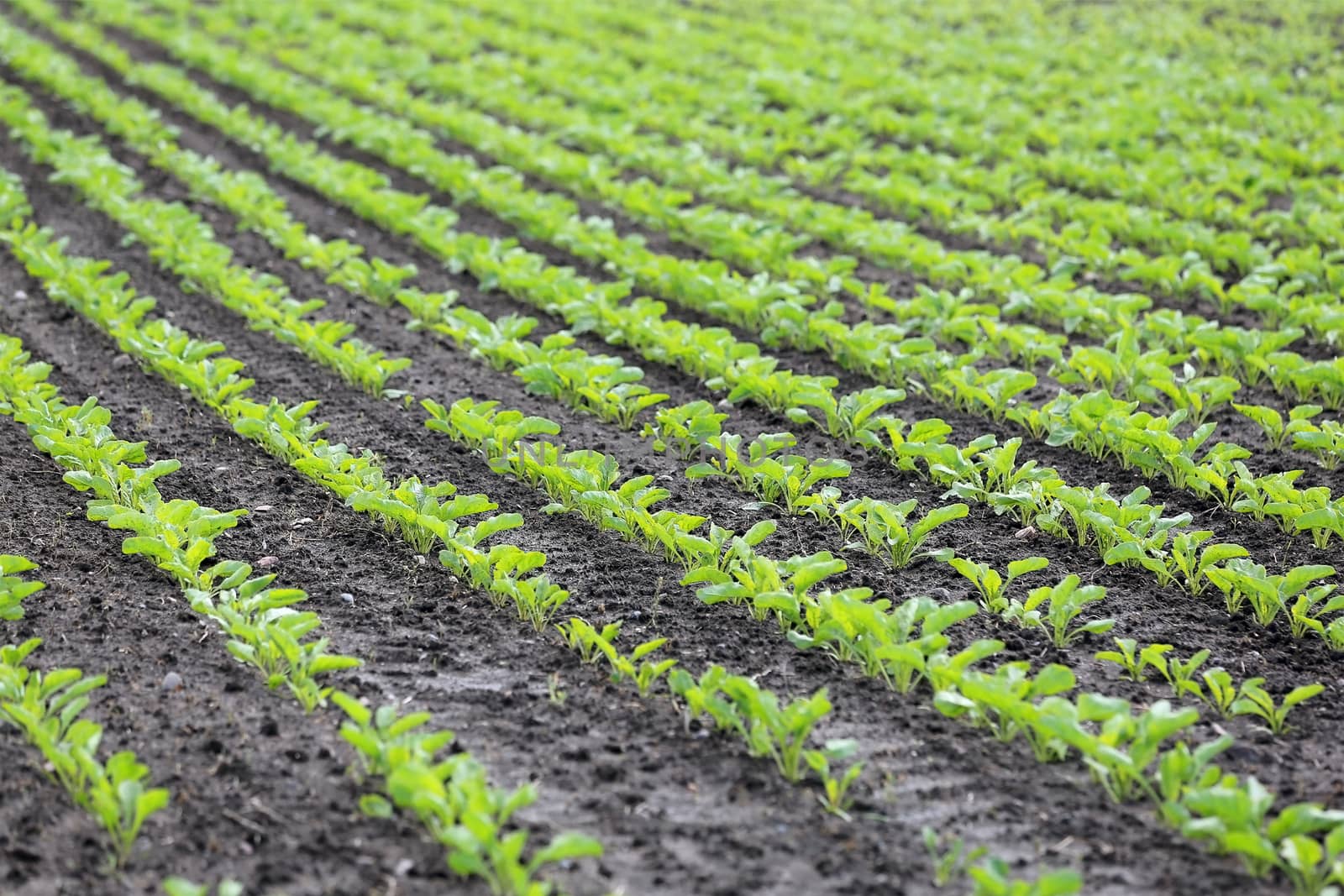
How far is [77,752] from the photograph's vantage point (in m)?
3.10

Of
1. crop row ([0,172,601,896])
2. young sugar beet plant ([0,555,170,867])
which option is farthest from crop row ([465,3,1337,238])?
young sugar beet plant ([0,555,170,867])

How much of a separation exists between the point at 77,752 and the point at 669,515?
203cm

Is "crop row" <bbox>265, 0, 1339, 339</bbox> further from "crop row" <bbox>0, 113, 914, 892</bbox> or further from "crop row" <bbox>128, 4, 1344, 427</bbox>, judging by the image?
"crop row" <bbox>0, 113, 914, 892</bbox>

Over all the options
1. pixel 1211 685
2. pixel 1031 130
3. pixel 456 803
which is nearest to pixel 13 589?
pixel 456 803

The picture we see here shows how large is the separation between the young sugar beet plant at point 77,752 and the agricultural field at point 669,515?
0.02 metres

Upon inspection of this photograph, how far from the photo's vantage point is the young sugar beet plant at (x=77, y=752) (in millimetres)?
3016

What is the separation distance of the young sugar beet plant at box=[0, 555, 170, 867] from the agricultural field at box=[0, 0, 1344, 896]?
0.02 metres

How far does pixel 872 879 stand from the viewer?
3004 millimetres

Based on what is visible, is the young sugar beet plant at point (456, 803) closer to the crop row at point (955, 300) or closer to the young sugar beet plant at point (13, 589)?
the young sugar beet plant at point (13, 589)

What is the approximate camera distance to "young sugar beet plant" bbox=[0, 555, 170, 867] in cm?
302

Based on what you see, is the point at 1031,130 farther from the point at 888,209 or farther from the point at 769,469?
the point at 769,469

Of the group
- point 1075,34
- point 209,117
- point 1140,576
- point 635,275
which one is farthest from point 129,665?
point 1075,34

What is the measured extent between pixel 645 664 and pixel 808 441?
2015mm

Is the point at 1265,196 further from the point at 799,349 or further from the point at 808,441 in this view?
the point at 808,441
